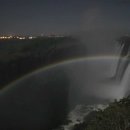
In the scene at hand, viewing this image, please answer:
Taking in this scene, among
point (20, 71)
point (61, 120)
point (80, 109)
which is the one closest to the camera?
point (61, 120)

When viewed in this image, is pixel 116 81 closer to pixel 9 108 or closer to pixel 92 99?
pixel 92 99

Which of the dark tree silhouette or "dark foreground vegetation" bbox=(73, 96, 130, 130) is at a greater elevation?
the dark tree silhouette

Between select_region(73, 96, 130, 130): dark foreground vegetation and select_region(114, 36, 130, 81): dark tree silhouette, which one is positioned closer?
select_region(73, 96, 130, 130): dark foreground vegetation

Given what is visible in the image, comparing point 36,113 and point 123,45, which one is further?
point 123,45

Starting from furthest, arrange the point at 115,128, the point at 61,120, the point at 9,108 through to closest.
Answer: the point at 9,108, the point at 61,120, the point at 115,128

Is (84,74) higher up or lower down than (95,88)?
higher up

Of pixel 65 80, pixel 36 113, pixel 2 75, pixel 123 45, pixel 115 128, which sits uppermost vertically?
pixel 2 75

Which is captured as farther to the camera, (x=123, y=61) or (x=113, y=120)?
(x=123, y=61)

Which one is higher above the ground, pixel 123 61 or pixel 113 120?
pixel 123 61

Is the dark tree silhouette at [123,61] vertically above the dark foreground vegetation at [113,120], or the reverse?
the dark tree silhouette at [123,61]

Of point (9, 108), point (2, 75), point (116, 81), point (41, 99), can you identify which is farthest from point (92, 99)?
point (2, 75)

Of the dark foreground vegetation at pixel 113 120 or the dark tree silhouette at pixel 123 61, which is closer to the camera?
the dark foreground vegetation at pixel 113 120
